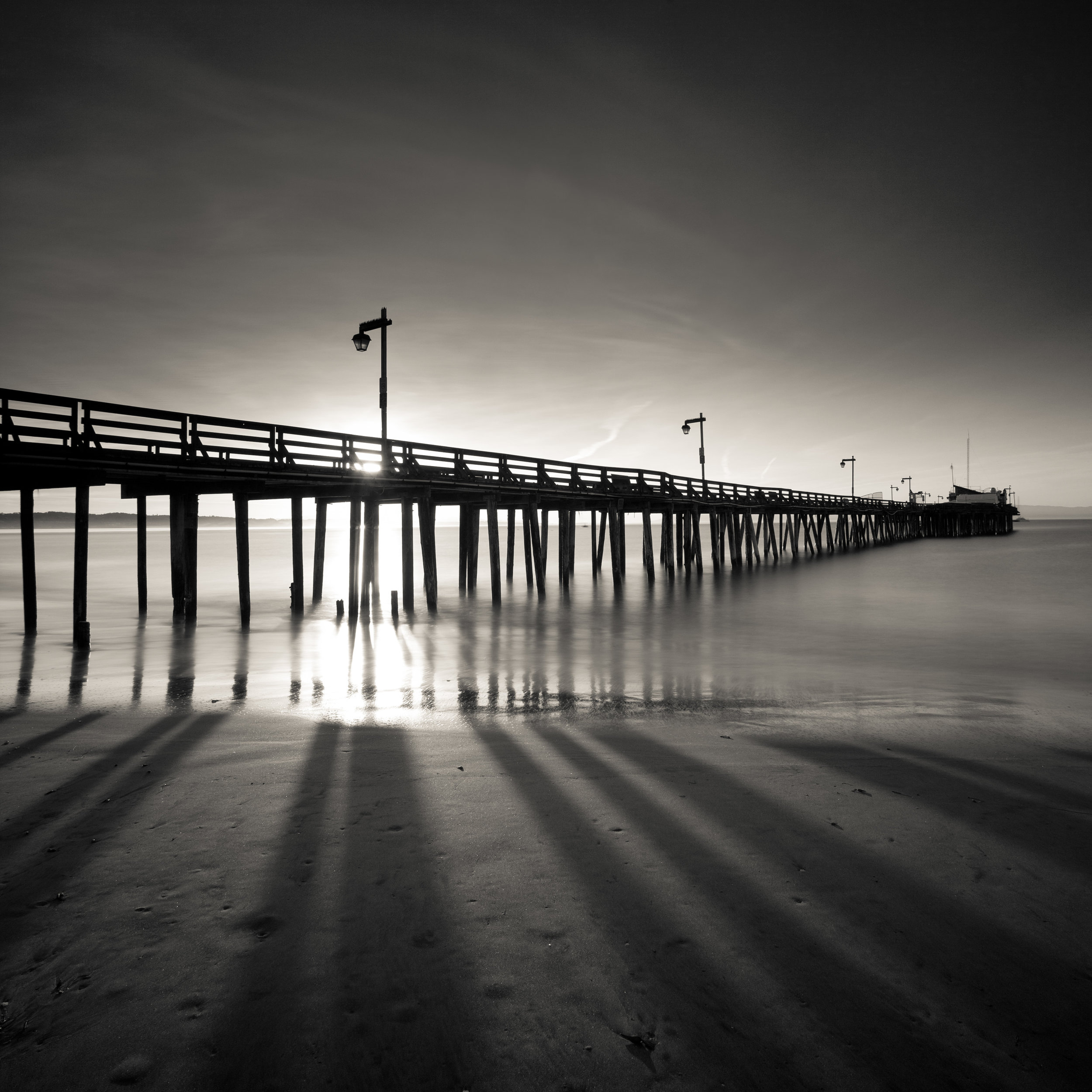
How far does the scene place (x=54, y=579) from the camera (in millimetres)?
34438

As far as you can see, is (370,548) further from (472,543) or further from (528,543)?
(528,543)

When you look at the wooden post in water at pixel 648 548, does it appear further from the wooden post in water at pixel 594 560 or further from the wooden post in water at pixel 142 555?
the wooden post in water at pixel 142 555

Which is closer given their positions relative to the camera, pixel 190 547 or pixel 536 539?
pixel 190 547

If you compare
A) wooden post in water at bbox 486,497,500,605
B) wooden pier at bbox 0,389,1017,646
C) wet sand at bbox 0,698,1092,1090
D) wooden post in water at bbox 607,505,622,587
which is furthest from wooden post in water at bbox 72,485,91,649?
wooden post in water at bbox 607,505,622,587

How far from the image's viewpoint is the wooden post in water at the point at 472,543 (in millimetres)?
23562

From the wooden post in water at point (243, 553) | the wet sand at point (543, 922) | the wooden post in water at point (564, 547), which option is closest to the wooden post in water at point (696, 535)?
the wooden post in water at point (564, 547)

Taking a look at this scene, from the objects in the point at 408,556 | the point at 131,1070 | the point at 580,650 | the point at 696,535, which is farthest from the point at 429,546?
the point at 131,1070

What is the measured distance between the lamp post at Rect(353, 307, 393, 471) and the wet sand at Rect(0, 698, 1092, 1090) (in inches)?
477

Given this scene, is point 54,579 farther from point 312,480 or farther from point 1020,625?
point 1020,625

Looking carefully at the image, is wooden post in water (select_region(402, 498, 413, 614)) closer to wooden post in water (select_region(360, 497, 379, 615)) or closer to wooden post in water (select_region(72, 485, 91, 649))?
wooden post in water (select_region(360, 497, 379, 615))

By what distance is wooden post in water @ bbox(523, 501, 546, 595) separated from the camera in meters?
22.9

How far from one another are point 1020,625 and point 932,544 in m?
59.5

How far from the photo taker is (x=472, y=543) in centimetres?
2412

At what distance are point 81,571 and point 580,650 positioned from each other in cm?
974
